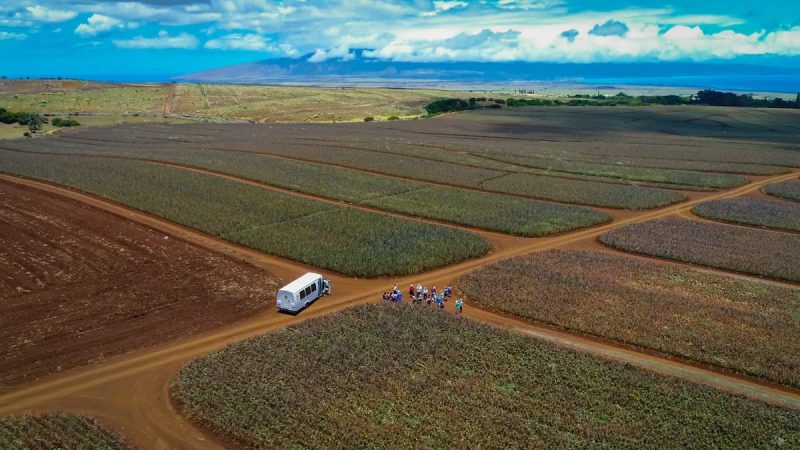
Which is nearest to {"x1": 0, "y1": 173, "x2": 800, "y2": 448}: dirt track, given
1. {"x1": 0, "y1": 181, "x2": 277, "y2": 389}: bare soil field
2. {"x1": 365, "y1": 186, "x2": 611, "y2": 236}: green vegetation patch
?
{"x1": 0, "y1": 181, "x2": 277, "y2": 389}: bare soil field

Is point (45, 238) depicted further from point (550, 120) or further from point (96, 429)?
point (550, 120)

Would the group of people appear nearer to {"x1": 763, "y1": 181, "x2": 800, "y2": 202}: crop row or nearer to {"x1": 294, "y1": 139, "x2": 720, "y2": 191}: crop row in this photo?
{"x1": 294, "y1": 139, "x2": 720, "y2": 191}: crop row

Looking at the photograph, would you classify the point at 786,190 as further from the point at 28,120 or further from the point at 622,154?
the point at 28,120

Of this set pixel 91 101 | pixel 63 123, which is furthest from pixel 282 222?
pixel 91 101

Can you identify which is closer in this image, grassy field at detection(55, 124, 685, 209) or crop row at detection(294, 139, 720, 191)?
grassy field at detection(55, 124, 685, 209)

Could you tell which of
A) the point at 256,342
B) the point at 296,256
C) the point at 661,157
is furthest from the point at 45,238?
the point at 661,157

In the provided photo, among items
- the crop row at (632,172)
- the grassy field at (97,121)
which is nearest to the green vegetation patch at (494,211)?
the crop row at (632,172)
